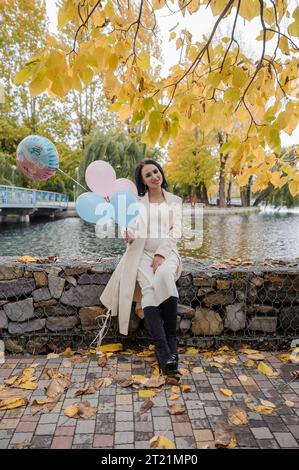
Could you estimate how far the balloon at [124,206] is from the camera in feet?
9.66

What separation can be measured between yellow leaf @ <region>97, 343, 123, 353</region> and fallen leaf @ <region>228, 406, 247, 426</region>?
1.09 metres

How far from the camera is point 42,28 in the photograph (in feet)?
61.1

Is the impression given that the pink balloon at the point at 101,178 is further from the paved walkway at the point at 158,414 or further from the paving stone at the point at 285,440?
the paving stone at the point at 285,440

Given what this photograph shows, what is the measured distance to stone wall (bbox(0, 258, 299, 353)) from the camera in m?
3.03

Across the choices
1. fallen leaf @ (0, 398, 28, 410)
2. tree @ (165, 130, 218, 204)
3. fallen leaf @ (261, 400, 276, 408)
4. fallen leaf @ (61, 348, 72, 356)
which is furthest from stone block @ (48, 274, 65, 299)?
tree @ (165, 130, 218, 204)

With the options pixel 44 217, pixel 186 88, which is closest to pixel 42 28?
pixel 44 217

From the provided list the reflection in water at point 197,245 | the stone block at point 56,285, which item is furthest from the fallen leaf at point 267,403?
the reflection in water at point 197,245

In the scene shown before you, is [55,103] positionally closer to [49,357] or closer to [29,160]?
[29,160]

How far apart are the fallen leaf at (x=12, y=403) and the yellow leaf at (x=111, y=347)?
0.83 metres

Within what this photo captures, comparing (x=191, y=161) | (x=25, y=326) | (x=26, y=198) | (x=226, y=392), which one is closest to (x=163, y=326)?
(x=226, y=392)

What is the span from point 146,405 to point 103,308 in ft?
3.25

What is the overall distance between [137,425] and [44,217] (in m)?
20.9

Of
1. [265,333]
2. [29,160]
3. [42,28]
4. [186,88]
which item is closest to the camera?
[186,88]

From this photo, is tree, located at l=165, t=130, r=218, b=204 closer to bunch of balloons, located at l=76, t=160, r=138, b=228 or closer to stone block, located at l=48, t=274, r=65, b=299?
bunch of balloons, located at l=76, t=160, r=138, b=228
